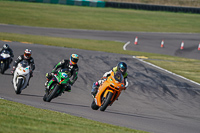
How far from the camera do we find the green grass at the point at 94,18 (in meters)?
43.1

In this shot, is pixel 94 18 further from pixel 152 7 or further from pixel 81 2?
pixel 152 7

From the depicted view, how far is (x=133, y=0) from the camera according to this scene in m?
65.8

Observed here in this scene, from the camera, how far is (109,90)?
35.7 feet

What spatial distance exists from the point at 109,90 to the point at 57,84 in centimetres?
187

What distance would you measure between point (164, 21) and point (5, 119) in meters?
47.2

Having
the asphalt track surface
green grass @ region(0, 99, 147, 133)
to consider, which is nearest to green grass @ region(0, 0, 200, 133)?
the asphalt track surface

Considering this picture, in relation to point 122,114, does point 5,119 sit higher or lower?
higher

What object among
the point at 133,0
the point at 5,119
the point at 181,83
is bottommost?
the point at 181,83

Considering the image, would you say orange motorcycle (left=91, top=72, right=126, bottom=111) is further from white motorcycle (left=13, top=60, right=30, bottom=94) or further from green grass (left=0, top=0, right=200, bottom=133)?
green grass (left=0, top=0, right=200, bottom=133)

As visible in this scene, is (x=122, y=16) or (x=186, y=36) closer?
(x=186, y=36)

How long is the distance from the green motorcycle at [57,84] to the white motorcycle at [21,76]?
1.08 m

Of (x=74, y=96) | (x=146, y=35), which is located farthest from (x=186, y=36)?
(x=74, y=96)

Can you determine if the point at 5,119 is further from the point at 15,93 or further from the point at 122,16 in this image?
the point at 122,16

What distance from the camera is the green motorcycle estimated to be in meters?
11.7
